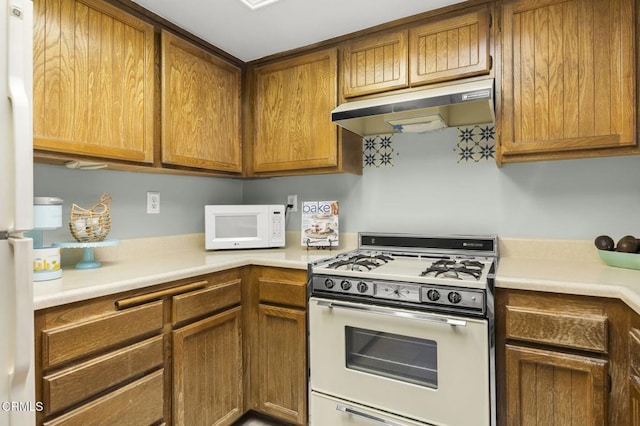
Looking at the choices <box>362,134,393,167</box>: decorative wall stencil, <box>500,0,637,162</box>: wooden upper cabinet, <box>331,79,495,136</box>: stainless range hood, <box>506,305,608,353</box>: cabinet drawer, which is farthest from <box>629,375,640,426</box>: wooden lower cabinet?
<box>362,134,393,167</box>: decorative wall stencil

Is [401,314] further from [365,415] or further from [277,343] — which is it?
[277,343]

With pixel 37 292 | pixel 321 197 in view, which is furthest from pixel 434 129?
pixel 37 292

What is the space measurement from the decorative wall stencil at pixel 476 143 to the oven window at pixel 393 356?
3.60 feet

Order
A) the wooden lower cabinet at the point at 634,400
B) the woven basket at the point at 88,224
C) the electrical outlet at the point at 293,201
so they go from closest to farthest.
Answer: the wooden lower cabinet at the point at 634,400
the woven basket at the point at 88,224
the electrical outlet at the point at 293,201

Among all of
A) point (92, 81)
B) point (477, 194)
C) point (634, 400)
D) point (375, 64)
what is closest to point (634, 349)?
point (634, 400)

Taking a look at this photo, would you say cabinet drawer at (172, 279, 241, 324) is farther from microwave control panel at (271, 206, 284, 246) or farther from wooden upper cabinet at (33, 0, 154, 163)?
wooden upper cabinet at (33, 0, 154, 163)

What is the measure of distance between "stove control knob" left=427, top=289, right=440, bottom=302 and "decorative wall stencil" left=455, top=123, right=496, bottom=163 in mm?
936

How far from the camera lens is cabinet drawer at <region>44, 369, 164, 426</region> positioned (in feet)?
3.94

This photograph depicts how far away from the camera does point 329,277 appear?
1678 millimetres

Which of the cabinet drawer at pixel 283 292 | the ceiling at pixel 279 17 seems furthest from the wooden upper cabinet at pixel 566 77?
the cabinet drawer at pixel 283 292

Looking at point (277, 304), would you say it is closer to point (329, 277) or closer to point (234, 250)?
point (329, 277)

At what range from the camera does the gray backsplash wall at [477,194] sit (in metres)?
1.73

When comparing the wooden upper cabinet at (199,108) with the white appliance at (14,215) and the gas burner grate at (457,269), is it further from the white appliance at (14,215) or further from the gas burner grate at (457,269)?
the gas burner grate at (457,269)

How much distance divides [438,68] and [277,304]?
4.87 ft
